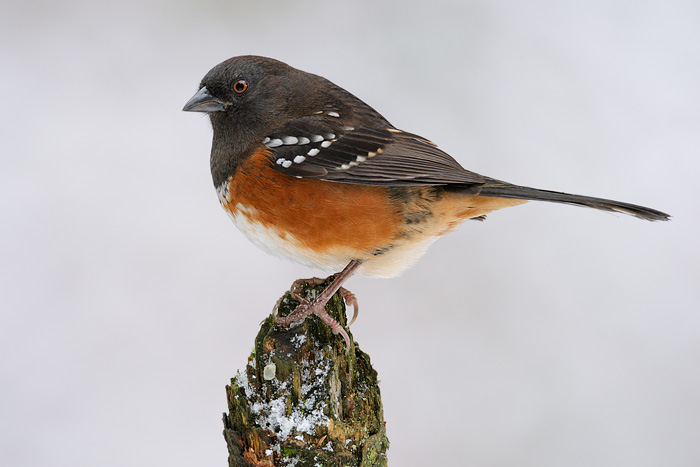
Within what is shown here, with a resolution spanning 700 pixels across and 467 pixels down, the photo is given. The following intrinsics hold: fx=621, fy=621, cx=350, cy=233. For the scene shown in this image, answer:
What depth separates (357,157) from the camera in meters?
2.66

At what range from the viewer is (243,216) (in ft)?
8.71

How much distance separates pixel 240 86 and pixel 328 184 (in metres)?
0.68

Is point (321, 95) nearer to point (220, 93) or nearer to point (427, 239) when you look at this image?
point (220, 93)

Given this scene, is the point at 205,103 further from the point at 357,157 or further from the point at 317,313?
the point at 317,313

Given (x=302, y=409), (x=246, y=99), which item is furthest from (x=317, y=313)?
(x=246, y=99)

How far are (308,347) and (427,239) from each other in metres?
0.81

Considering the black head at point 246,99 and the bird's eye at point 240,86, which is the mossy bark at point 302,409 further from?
the bird's eye at point 240,86

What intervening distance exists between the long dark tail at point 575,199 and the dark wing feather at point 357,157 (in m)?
0.10

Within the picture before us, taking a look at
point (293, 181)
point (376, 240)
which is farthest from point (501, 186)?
point (293, 181)

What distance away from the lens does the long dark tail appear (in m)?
2.29

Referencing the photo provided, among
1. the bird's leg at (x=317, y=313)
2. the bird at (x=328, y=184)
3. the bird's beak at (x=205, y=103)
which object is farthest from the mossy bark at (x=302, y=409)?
the bird's beak at (x=205, y=103)

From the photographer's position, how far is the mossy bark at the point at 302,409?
208 cm

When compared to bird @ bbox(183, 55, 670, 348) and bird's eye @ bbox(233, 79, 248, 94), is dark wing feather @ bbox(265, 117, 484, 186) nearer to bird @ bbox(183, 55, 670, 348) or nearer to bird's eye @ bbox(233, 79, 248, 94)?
bird @ bbox(183, 55, 670, 348)

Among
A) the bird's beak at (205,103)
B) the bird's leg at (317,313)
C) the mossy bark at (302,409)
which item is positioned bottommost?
the mossy bark at (302,409)
